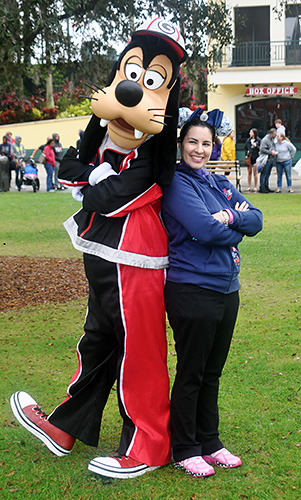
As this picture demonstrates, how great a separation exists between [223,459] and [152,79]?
2.12 m

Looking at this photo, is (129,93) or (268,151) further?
(268,151)

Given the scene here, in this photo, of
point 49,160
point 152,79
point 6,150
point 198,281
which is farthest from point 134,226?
point 6,150

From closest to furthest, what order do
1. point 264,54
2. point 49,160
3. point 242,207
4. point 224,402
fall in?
point 242,207
point 224,402
point 49,160
point 264,54

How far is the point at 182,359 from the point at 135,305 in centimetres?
39

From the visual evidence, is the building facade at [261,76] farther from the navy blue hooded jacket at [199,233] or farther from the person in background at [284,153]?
the navy blue hooded jacket at [199,233]

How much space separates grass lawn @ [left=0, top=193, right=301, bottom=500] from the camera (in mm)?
3502

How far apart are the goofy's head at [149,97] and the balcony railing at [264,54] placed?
25.4m

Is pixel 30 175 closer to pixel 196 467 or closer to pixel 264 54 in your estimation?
pixel 264 54

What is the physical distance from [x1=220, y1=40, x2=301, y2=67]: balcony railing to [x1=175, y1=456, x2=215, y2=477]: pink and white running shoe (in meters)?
26.0

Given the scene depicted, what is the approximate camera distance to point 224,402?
15.2ft

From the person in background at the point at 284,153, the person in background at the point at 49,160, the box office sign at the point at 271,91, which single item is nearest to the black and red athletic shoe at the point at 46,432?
the person in background at the point at 284,153

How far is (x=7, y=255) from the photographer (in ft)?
33.8

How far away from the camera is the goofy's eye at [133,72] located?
3484 mm

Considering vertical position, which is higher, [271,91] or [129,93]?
[271,91]
